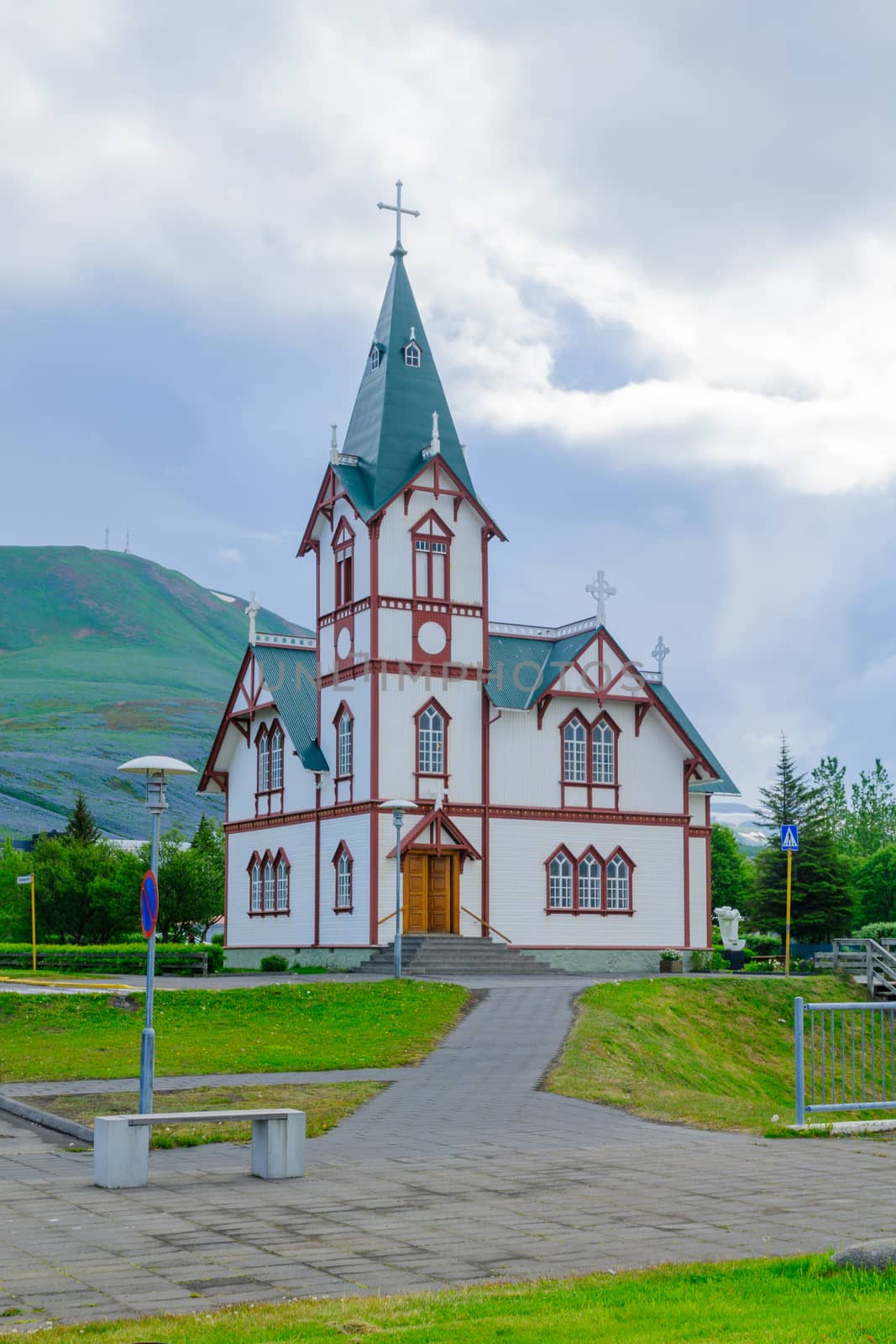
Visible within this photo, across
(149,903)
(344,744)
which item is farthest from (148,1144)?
(344,744)

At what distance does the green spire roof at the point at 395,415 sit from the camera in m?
43.0

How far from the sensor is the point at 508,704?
4319 cm

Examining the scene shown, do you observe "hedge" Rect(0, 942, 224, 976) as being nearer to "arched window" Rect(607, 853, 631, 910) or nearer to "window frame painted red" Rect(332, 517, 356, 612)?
"window frame painted red" Rect(332, 517, 356, 612)

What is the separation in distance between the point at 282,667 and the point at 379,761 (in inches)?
277

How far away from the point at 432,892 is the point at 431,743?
4.26 metres

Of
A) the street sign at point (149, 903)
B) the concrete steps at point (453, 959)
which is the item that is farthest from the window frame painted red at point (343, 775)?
the street sign at point (149, 903)

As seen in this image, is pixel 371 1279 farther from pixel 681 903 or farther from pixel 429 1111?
pixel 681 903

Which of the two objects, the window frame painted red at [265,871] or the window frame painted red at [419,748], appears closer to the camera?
the window frame painted red at [419,748]

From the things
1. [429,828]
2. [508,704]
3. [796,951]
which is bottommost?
[796,951]

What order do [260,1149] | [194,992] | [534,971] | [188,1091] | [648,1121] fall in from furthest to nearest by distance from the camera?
[534,971]
[194,992]
[188,1091]
[648,1121]
[260,1149]

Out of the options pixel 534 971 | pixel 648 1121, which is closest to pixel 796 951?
pixel 534 971

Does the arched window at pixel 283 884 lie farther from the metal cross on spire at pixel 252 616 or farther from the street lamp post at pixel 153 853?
the street lamp post at pixel 153 853

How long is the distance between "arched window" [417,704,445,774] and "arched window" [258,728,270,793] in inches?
287

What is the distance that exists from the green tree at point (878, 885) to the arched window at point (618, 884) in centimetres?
4613
